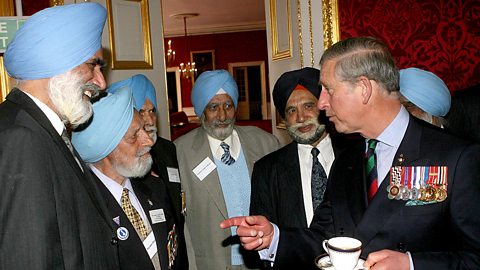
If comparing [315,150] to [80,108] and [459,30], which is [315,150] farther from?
[459,30]

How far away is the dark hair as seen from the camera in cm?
174

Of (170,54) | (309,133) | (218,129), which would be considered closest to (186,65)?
(170,54)

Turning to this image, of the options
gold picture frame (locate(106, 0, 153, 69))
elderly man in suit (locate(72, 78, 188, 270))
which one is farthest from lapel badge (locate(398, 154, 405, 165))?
gold picture frame (locate(106, 0, 153, 69))

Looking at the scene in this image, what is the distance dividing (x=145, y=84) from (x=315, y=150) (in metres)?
1.25

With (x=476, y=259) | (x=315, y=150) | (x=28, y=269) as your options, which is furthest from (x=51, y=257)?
(x=315, y=150)

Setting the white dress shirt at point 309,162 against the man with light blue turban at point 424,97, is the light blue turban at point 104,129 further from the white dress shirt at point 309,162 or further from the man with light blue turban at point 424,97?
the man with light blue turban at point 424,97

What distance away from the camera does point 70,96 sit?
5.54 ft

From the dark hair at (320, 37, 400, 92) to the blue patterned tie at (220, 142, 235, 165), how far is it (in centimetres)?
146

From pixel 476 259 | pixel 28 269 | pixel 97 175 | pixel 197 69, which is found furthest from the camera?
pixel 197 69

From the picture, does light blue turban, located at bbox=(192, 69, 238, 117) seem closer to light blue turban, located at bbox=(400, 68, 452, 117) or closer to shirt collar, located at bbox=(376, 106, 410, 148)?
light blue turban, located at bbox=(400, 68, 452, 117)

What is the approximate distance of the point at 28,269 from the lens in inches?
52.7

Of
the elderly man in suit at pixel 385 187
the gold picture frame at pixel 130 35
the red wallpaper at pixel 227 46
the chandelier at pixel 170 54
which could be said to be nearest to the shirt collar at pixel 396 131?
the elderly man in suit at pixel 385 187

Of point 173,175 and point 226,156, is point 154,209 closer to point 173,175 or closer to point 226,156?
point 173,175

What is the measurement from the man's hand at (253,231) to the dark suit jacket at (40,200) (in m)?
0.54
